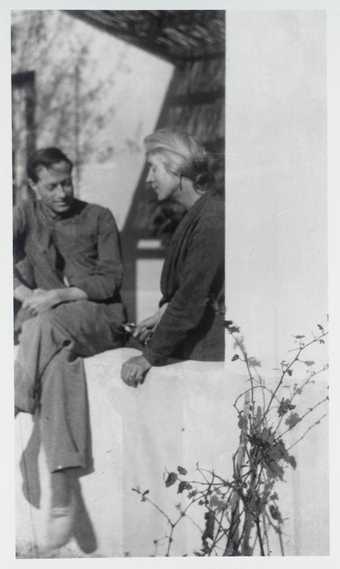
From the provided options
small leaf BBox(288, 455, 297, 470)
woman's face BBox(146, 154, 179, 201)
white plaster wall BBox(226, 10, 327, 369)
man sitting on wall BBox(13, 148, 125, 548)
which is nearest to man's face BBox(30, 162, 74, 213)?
man sitting on wall BBox(13, 148, 125, 548)

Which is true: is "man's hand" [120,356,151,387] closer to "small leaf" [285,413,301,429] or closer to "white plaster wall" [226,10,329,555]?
"white plaster wall" [226,10,329,555]

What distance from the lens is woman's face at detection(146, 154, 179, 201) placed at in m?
3.36

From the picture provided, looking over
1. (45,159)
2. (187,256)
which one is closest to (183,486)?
(187,256)

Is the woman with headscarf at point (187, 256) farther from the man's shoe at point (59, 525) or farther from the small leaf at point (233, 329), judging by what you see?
the man's shoe at point (59, 525)

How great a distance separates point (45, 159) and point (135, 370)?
1.10 m

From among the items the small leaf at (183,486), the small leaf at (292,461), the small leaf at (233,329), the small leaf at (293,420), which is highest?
the small leaf at (233,329)

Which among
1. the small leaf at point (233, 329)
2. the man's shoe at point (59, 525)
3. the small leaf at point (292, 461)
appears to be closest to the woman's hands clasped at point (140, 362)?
the small leaf at point (233, 329)

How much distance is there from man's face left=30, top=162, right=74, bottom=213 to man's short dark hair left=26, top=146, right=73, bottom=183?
17 mm

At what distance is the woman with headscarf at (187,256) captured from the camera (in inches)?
132

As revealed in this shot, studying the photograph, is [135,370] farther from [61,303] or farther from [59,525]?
[59,525]

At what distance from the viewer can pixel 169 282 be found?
337cm

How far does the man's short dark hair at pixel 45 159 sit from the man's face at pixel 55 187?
0.02m

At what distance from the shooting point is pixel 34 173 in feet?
11.0

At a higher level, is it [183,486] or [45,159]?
[45,159]
